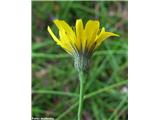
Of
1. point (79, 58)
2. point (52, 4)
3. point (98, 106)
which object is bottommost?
point (98, 106)

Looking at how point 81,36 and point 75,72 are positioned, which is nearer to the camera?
point 81,36

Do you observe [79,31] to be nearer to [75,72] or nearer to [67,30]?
[67,30]

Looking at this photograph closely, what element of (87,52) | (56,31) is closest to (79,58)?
(87,52)

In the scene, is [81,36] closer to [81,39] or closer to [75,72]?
[81,39]

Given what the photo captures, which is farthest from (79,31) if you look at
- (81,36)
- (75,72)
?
(75,72)

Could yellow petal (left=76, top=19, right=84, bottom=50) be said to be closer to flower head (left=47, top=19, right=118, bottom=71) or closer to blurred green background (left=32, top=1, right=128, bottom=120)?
flower head (left=47, top=19, right=118, bottom=71)
